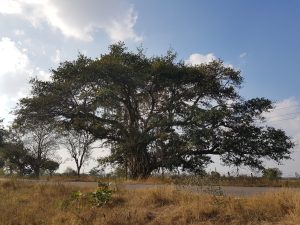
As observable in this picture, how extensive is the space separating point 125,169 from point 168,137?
6.44 metres

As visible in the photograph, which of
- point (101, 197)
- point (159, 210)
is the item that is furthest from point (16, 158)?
point (159, 210)

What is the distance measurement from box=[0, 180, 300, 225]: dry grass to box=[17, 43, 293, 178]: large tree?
55.3 ft

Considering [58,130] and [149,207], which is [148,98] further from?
[149,207]

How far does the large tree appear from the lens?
30328 mm

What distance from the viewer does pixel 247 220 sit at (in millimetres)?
8422

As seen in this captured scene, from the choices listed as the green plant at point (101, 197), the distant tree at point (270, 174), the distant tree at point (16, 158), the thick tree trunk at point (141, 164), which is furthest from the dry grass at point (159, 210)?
the distant tree at point (16, 158)

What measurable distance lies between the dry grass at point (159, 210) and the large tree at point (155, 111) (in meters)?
16.9

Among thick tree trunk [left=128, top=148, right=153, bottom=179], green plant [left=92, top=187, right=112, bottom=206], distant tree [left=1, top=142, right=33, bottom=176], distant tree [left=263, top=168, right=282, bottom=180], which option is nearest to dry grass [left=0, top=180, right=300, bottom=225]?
green plant [left=92, top=187, right=112, bottom=206]

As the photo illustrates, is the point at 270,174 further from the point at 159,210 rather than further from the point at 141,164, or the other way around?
the point at 159,210

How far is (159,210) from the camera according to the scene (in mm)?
10625

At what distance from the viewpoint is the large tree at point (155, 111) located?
30328 mm

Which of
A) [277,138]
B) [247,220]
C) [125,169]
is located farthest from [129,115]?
[247,220]

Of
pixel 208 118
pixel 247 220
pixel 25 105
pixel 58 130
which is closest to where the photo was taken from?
pixel 247 220

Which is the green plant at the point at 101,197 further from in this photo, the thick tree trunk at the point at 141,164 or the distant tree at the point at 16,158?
the distant tree at the point at 16,158
